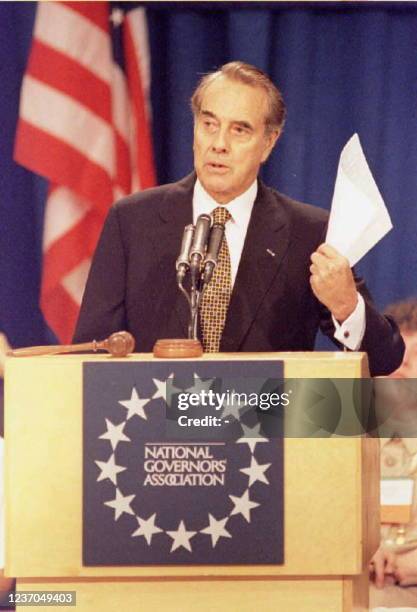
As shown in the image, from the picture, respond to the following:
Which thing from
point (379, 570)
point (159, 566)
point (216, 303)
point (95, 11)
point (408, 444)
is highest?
point (95, 11)

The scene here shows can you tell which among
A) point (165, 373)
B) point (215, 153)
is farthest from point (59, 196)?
point (165, 373)

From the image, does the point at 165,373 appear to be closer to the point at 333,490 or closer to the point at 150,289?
the point at 333,490

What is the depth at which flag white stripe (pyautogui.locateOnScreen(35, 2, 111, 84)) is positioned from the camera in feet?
12.7

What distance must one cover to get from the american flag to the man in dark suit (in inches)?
35.3

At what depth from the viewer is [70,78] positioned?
387 centimetres

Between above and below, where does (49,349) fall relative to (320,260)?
below

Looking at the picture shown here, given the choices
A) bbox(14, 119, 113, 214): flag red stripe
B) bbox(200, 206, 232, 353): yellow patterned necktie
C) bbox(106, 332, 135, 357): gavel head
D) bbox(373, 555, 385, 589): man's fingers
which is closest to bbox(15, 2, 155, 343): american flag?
bbox(14, 119, 113, 214): flag red stripe

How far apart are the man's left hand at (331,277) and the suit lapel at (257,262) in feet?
0.99

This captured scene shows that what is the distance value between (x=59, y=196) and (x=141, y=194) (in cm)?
93

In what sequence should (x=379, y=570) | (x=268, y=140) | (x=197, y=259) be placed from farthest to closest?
1. (x=379, y=570)
2. (x=268, y=140)
3. (x=197, y=259)

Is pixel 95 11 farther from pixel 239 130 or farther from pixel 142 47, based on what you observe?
pixel 239 130

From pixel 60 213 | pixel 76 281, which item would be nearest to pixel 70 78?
pixel 60 213

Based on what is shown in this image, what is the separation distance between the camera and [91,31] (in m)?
3.87

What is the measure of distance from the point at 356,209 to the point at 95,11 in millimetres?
1790
